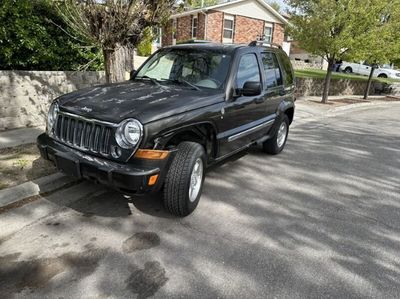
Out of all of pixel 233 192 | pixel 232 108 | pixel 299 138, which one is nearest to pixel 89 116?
pixel 232 108

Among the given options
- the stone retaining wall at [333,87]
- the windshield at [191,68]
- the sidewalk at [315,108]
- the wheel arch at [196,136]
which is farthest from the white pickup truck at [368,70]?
the wheel arch at [196,136]

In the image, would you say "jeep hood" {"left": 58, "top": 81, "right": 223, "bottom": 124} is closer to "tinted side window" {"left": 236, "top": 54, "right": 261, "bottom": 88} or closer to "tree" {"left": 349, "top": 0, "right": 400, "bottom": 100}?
"tinted side window" {"left": 236, "top": 54, "right": 261, "bottom": 88}

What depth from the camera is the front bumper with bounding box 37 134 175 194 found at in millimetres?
3053

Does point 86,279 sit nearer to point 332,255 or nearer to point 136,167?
point 136,167

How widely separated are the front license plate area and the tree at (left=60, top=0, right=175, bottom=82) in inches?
108

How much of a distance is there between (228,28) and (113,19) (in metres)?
21.2

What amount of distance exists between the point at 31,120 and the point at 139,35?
9.28ft

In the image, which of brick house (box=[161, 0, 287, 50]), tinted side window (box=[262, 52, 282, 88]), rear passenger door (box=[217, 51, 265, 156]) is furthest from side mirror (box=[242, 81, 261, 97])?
brick house (box=[161, 0, 287, 50])

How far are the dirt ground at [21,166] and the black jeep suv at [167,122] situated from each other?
0.79 meters

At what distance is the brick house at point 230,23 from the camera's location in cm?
2350

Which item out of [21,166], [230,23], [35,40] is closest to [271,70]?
[21,166]

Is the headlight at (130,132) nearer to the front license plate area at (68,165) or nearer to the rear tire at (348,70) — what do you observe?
the front license plate area at (68,165)

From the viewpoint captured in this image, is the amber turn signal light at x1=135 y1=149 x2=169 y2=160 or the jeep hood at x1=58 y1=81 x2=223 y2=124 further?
the jeep hood at x1=58 y1=81 x2=223 y2=124

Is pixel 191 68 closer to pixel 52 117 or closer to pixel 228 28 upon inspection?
pixel 52 117
